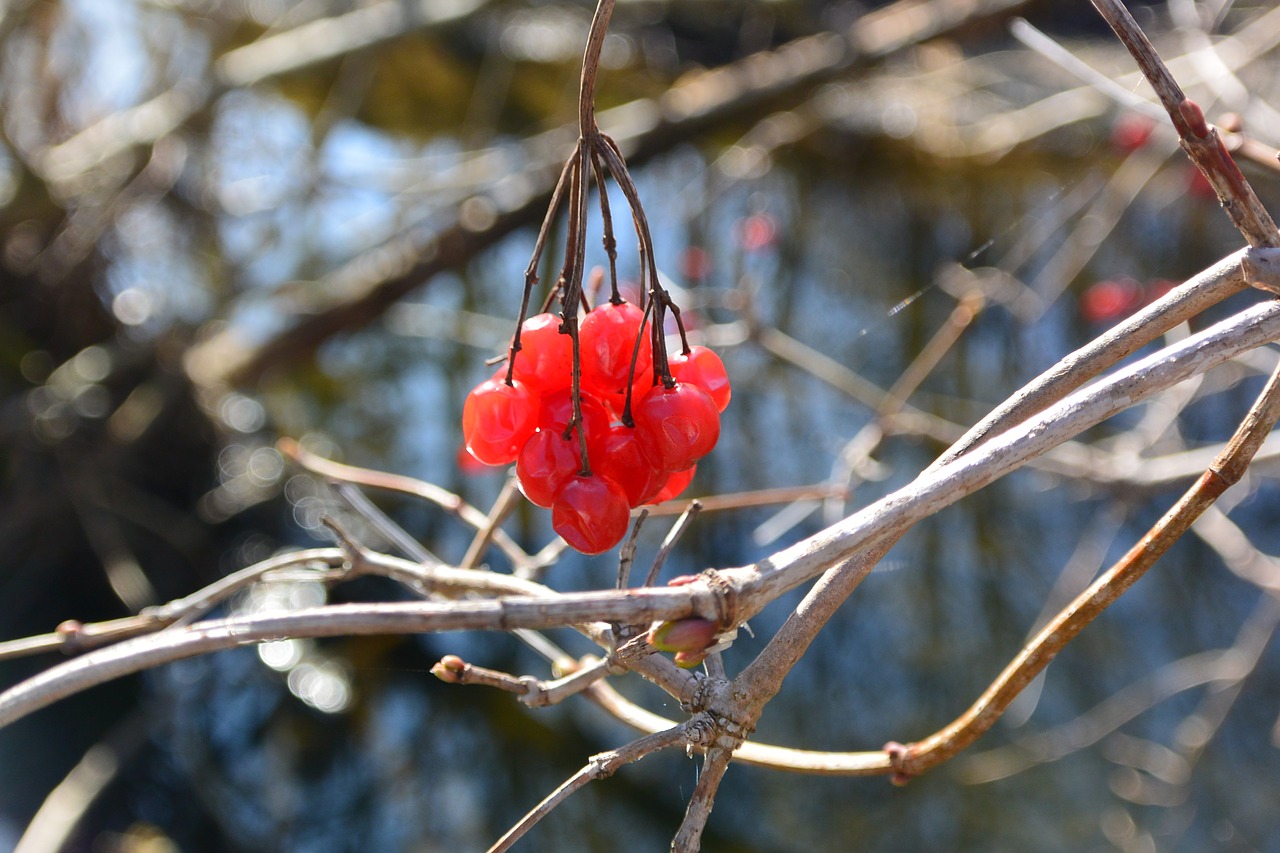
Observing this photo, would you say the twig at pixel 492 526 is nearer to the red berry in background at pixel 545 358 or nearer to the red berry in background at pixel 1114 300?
the red berry in background at pixel 545 358

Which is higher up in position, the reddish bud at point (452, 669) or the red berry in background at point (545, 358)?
the red berry in background at point (545, 358)

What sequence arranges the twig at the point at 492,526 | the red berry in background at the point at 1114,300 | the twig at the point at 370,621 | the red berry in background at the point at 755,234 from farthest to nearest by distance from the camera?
the red berry in background at the point at 755,234 < the red berry in background at the point at 1114,300 < the twig at the point at 492,526 < the twig at the point at 370,621

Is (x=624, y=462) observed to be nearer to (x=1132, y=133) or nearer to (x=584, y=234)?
(x=584, y=234)

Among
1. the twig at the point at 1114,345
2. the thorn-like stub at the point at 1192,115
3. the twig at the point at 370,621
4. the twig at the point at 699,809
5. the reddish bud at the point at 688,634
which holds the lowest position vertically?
the twig at the point at 699,809

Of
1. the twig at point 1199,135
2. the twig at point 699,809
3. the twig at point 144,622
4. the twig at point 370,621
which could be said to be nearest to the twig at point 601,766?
the twig at point 699,809

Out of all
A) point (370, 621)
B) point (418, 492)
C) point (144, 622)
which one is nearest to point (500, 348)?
point (418, 492)

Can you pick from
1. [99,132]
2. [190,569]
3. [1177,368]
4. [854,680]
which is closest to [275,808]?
[190,569]
